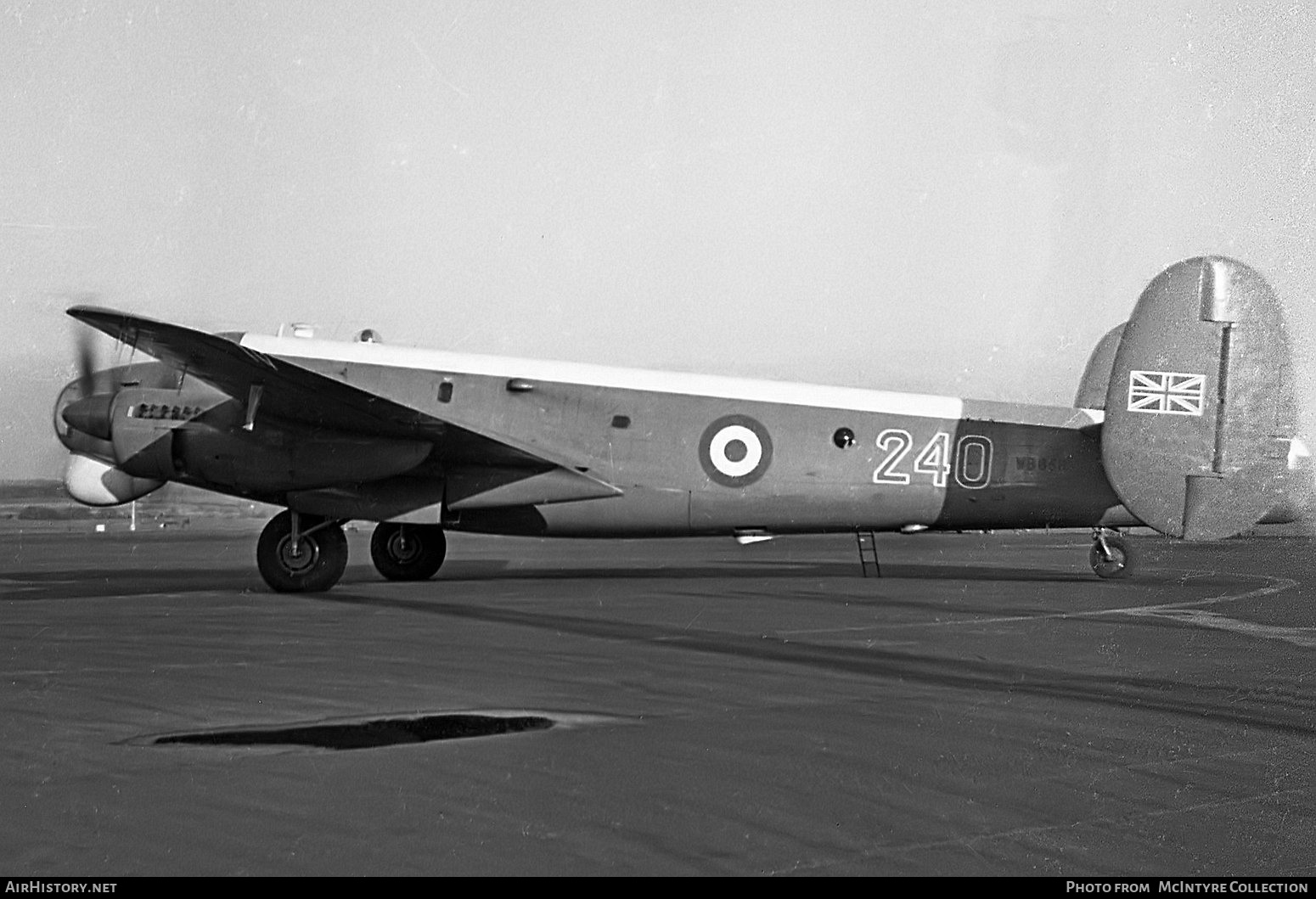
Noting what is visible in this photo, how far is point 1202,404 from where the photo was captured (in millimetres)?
15289

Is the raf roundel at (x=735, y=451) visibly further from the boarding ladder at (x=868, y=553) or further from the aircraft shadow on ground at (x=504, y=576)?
the aircraft shadow on ground at (x=504, y=576)

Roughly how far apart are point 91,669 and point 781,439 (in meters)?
9.56

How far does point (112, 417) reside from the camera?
54.8 feet

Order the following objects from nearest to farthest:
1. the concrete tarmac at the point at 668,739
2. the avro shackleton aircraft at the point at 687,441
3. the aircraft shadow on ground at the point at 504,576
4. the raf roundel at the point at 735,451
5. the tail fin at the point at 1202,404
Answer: the concrete tarmac at the point at 668,739 → the tail fin at the point at 1202,404 → the avro shackleton aircraft at the point at 687,441 → the raf roundel at the point at 735,451 → the aircraft shadow on ground at the point at 504,576

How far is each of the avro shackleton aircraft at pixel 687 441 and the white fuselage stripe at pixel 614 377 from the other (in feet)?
0.10

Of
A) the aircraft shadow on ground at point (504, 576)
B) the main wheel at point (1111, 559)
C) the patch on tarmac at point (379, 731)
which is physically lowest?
the aircraft shadow on ground at point (504, 576)

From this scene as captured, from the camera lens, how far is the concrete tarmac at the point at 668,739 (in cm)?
448

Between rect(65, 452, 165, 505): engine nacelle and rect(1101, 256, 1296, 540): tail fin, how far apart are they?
13.4 metres

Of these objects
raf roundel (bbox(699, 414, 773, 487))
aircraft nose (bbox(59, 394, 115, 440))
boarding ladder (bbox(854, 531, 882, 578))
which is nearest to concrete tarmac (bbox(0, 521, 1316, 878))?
raf roundel (bbox(699, 414, 773, 487))

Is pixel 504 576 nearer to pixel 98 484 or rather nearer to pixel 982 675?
pixel 98 484

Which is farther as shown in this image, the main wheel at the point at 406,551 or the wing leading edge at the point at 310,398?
the main wheel at the point at 406,551

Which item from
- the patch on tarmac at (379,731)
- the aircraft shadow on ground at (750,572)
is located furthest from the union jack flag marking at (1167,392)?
the patch on tarmac at (379,731)

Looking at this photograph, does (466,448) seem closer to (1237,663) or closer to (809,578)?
(809,578)
